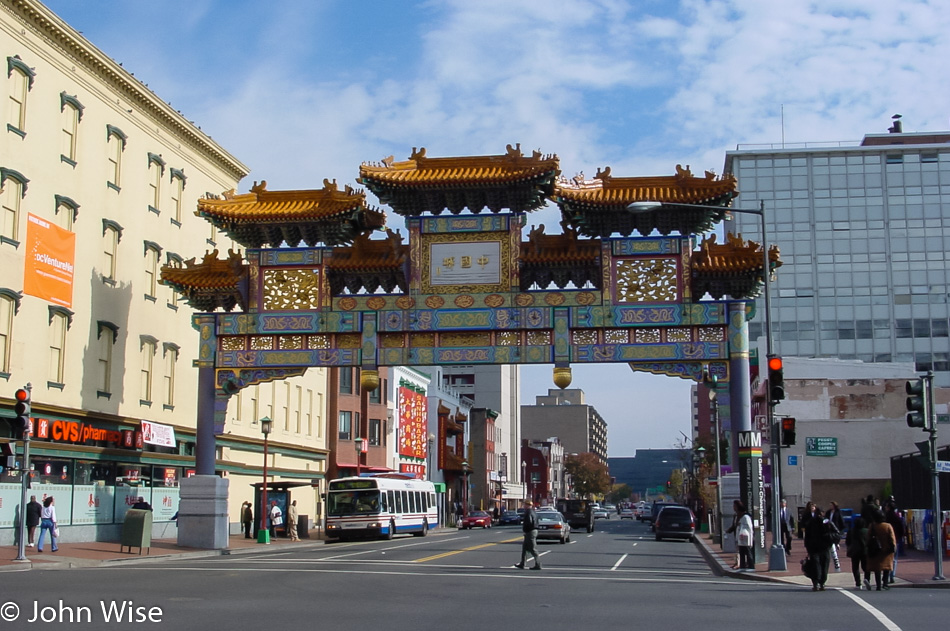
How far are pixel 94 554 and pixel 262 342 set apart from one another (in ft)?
26.6

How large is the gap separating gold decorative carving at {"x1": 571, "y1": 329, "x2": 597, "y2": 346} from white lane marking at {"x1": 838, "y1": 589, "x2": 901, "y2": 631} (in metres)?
13.9

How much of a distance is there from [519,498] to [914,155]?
208 feet

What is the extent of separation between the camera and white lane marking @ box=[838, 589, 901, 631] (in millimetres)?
13555

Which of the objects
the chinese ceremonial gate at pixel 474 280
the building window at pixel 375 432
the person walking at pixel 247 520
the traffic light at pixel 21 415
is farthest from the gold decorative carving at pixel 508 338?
the building window at pixel 375 432

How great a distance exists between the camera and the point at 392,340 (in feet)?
108

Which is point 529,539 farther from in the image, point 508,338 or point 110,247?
point 110,247

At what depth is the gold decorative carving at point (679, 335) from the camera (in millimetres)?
31594

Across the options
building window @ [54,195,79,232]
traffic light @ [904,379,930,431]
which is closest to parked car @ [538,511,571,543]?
building window @ [54,195,79,232]

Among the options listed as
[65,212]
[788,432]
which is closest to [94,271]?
[65,212]

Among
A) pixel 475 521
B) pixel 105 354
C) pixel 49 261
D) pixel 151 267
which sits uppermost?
pixel 151 267

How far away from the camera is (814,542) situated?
65.0 ft

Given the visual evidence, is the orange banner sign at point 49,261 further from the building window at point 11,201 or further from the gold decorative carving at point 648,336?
the gold decorative carving at point 648,336

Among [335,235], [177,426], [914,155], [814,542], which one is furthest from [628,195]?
[914,155]

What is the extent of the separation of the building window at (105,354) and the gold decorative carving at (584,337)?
16.4 metres
